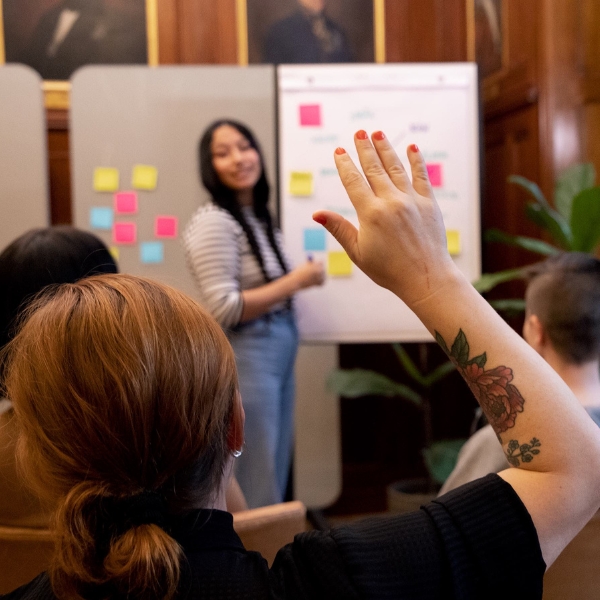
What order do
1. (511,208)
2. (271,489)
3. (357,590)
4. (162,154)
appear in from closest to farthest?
(357,590) → (271,489) → (162,154) → (511,208)

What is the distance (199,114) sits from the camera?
2846 millimetres

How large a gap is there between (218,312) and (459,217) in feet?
3.99

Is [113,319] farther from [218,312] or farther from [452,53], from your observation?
[452,53]

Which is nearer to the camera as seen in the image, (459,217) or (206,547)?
(206,547)

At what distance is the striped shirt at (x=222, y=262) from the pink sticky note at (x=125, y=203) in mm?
628

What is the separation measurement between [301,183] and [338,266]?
37cm

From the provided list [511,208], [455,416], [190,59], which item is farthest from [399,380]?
[190,59]

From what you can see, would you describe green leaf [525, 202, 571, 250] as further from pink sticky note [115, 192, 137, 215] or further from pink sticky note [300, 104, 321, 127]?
pink sticky note [115, 192, 137, 215]

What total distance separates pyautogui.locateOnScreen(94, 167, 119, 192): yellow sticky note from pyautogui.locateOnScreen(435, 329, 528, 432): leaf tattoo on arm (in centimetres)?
233

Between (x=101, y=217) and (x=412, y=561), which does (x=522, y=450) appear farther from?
(x=101, y=217)

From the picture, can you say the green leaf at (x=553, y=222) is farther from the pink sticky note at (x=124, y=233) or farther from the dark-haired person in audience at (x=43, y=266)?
the dark-haired person in audience at (x=43, y=266)

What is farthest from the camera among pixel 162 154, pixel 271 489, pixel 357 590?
pixel 162 154

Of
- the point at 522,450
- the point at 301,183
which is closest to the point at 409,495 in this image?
the point at 301,183

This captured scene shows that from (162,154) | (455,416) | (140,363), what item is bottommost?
(455,416)
